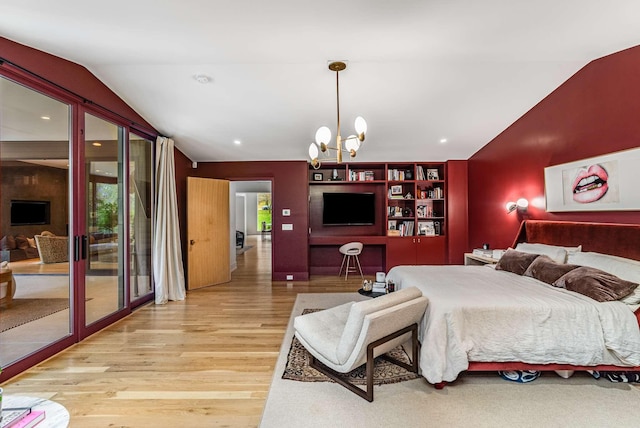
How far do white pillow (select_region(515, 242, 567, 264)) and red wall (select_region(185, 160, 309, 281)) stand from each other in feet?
11.8

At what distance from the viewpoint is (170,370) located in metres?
2.61

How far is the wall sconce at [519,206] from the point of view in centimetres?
429

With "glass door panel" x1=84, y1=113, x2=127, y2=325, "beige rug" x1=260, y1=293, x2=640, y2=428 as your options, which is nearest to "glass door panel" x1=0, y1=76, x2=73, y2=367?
"glass door panel" x1=84, y1=113, x2=127, y2=325

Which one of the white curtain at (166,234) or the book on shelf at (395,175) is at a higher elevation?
the book on shelf at (395,175)

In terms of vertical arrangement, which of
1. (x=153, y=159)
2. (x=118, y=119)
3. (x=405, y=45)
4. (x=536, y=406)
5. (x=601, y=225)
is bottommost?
(x=536, y=406)

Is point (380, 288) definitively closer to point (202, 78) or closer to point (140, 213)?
point (202, 78)

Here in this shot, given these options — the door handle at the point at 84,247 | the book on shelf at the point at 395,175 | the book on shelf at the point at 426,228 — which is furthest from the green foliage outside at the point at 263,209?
Answer: the door handle at the point at 84,247

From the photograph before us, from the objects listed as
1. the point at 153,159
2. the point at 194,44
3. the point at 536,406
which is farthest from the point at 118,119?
the point at 536,406

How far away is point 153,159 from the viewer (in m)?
4.71

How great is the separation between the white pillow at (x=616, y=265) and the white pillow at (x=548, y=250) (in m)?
0.12

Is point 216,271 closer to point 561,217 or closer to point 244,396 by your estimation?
point 244,396

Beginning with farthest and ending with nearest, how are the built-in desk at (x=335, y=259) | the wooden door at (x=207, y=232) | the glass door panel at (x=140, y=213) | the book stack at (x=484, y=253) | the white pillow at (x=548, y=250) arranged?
1. the built-in desk at (x=335, y=259)
2. the wooden door at (x=207, y=232)
3. the book stack at (x=484, y=253)
4. the glass door panel at (x=140, y=213)
5. the white pillow at (x=548, y=250)

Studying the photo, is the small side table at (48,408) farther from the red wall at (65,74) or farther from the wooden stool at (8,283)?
the red wall at (65,74)

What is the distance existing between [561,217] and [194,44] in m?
4.50
